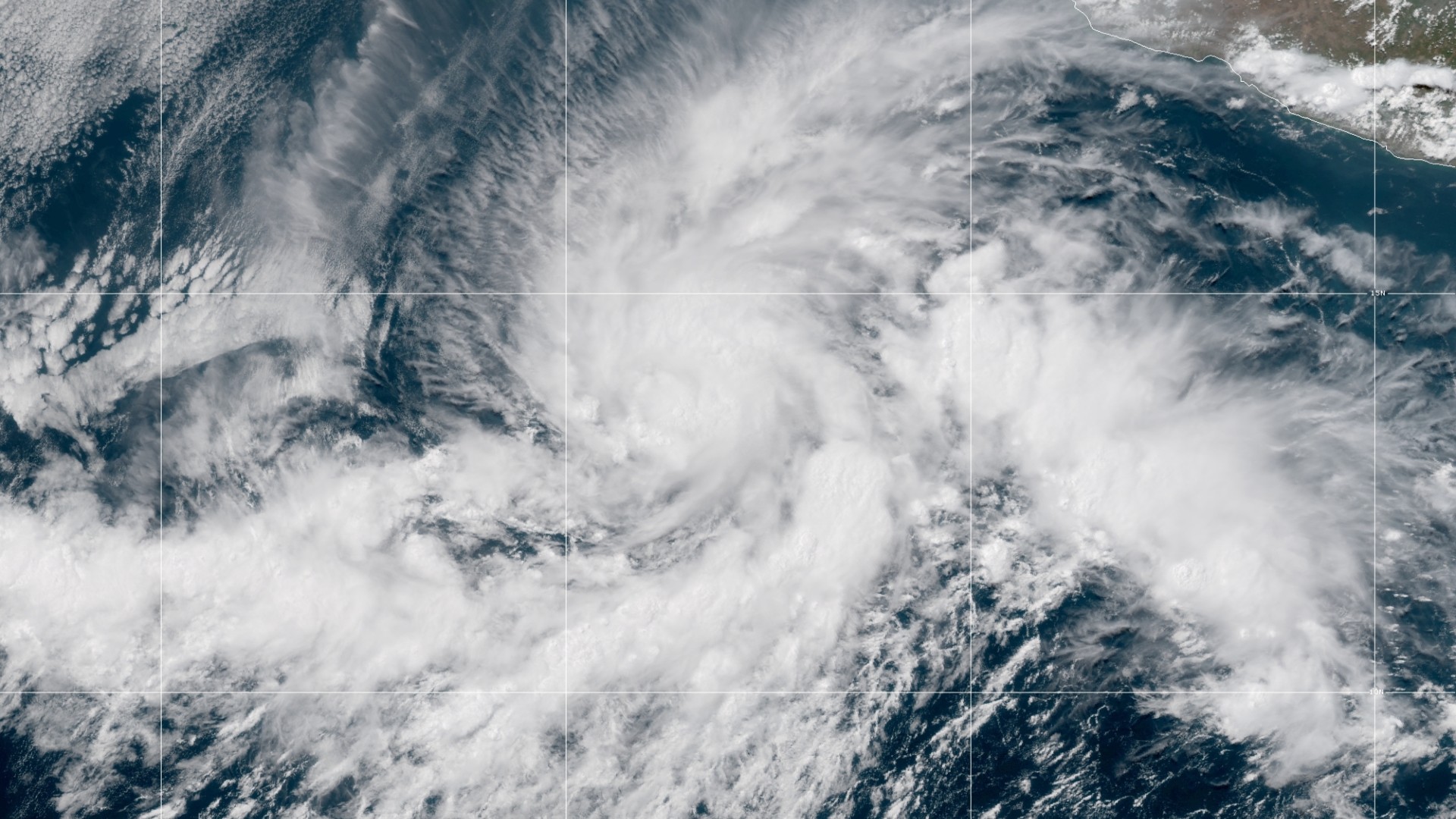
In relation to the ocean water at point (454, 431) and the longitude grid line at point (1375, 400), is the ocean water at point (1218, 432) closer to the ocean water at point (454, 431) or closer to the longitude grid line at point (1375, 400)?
the longitude grid line at point (1375, 400)

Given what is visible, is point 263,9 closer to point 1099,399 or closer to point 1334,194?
point 1099,399

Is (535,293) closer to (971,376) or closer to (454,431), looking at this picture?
(454,431)

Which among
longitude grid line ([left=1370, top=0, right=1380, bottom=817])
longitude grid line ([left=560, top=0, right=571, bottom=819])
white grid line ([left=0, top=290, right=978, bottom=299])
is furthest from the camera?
white grid line ([left=0, top=290, right=978, bottom=299])

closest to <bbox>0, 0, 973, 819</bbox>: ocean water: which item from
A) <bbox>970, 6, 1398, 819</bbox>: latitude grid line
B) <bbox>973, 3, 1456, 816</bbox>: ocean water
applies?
<bbox>973, 3, 1456, 816</bbox>: ocean water

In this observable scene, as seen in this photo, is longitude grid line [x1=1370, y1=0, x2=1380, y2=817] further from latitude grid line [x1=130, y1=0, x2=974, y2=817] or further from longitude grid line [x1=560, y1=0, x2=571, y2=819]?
longitude grid line [x1=560, y1=0, x2=571, y2=819]

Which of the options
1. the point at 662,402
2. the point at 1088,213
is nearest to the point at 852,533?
the point at 662,402

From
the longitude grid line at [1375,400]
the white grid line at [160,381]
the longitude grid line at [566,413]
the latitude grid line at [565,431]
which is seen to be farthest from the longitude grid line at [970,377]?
the white grid line at [160,381]

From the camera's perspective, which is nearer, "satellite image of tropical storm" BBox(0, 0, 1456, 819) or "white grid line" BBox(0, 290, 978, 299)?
"satellite image of tropical storm" BBox(0, 0, 1456, 819)

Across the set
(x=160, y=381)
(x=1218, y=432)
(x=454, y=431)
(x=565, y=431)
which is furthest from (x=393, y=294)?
(x=1218, y=432)
